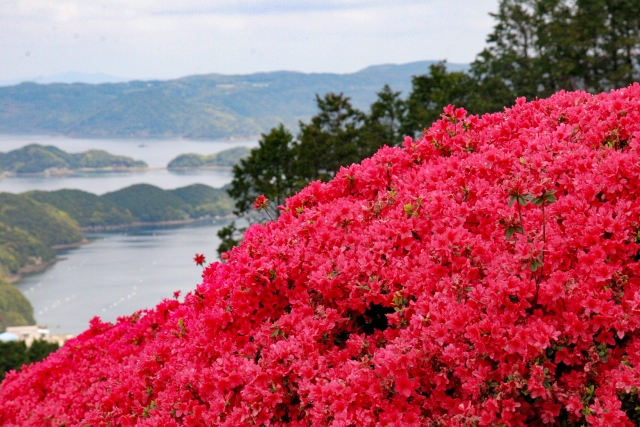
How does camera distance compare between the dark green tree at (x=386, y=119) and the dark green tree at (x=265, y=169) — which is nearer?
the dark green tree at (x=265, y=169)

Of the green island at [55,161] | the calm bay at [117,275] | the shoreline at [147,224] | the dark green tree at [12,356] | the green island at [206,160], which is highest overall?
the green island at [55,161]

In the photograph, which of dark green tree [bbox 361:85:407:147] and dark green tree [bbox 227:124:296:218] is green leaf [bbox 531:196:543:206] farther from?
dark green tree [bbox 361:85:407:147]

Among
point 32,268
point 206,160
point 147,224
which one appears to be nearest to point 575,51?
point 32,268

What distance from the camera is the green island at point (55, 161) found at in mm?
177875

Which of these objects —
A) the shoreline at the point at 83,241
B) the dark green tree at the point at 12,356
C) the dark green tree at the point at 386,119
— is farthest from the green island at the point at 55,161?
the dark green tree at the point at 12,356

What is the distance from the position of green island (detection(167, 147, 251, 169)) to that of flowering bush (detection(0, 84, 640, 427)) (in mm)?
173373

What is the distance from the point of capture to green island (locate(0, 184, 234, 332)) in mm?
111000

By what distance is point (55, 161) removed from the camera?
179 m

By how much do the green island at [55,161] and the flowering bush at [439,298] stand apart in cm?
18774

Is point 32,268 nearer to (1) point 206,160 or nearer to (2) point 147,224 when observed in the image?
(2) point 147,224

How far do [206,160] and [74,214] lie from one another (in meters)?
60.2

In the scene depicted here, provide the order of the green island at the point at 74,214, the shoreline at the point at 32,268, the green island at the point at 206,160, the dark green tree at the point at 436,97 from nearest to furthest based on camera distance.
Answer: the dark green tree at the point at 436,97
the shoreline at the point at 32,268
the green island at the point at 74,214
the green island at the point at 206,160

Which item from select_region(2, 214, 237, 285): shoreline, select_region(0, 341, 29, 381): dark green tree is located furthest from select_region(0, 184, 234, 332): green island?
select_region(0, 341, 29, 381): dark green tree

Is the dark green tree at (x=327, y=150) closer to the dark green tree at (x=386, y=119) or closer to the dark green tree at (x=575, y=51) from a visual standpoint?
the dark green tree at (x=386, y=119)
